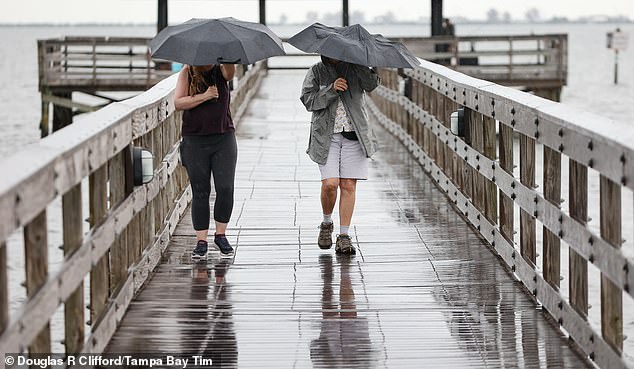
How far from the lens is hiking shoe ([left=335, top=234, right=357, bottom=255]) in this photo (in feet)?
30.2

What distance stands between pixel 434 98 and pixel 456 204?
6.57ft

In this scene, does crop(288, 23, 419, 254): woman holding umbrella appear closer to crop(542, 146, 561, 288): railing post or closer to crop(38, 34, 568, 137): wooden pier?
crop(542, 146, 561, 288): railing post

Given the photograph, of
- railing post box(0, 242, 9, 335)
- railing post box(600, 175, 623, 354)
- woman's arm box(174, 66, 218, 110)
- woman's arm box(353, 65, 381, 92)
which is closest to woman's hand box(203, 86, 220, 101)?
woman's arm box(174, 66, 218, 110)

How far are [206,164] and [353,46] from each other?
117 centimetres

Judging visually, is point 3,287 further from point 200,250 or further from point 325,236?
point 325,236

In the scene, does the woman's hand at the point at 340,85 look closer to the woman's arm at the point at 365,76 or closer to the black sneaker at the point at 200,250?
the woman's arm at the point at 365,76

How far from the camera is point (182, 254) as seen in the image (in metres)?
9.15

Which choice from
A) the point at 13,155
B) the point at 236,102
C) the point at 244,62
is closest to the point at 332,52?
the point at 244,62

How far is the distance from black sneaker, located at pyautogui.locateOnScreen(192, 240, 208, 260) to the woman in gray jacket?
0.89m

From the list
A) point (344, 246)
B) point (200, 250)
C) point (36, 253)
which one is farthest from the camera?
point (344, 246)

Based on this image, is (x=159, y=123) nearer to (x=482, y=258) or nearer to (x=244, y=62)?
(x=244, y=62)

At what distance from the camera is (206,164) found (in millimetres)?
8805

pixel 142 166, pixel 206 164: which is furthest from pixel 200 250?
pixel 142 166

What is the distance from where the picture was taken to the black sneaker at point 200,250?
8.93 m
